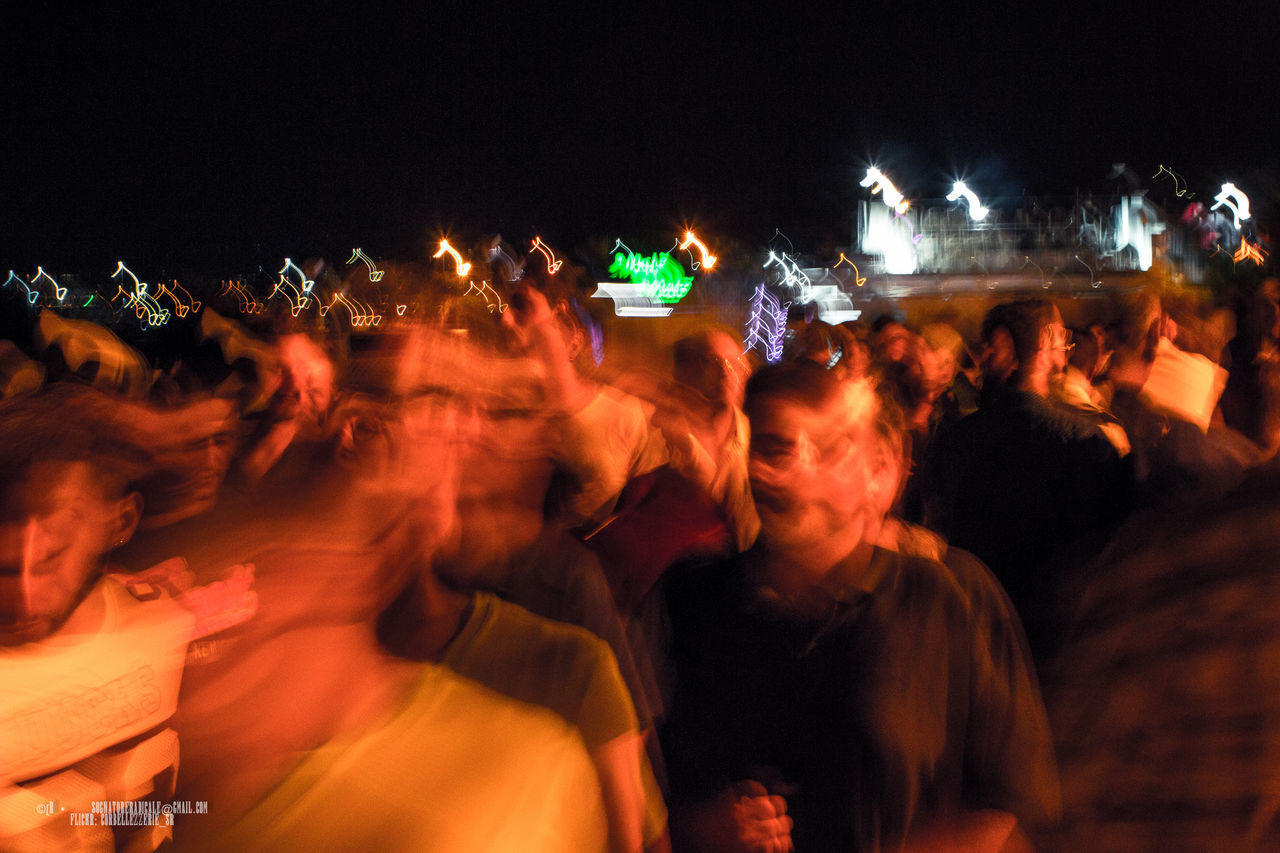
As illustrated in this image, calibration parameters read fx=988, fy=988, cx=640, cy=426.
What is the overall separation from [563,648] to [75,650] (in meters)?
1.08

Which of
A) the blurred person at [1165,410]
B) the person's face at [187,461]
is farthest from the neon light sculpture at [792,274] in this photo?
the person's face at [187,461]

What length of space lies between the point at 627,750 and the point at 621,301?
46429 millimetres

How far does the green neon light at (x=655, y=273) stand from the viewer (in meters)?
50.0

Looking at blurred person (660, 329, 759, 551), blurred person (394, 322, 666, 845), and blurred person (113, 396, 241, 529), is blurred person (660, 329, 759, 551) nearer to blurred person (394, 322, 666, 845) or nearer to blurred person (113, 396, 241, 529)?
blurred person (394, 322, 666, 845)

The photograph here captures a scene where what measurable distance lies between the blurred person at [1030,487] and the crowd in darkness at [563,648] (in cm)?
26

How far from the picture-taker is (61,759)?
2049mm

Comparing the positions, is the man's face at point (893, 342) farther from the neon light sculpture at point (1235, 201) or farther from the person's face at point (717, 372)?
the neon light sculpture at point (1235, 201)

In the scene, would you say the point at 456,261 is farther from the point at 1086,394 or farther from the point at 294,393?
the point at 1086,394

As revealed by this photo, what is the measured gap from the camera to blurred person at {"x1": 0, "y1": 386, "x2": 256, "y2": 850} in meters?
2.00

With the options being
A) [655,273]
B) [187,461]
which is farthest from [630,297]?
[187,461]

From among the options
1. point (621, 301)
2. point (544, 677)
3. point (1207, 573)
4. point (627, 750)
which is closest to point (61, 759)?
point (544, 677)

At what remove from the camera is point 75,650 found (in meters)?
2.18

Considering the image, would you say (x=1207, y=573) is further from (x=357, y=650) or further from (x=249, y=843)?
(x=249, y=843)

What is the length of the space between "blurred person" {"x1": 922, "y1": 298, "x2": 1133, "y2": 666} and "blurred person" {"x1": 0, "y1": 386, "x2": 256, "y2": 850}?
2851 mm
